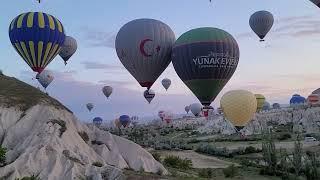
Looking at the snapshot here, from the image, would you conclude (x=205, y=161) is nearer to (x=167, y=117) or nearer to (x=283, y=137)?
(x=283, y=137)

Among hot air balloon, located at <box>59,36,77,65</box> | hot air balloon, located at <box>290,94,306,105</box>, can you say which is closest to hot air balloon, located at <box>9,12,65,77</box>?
hot air balloon, located at <box>59,36,77,65</box>

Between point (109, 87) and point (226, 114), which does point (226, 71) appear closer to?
point (226, 114)

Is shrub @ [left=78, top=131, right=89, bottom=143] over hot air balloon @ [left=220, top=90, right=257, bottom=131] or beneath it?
beneath

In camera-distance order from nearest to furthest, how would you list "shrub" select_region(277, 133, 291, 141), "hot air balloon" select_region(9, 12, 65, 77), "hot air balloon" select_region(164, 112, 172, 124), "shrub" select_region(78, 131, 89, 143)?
1. "hot air balloon" select_region(9, 12, 65, 77)
2. "shrub" select_region(78, 131, 89, 143)
3. "shrub" select_region(277, 133, 291, 141)
4. "hot air balloon" select_region(164, 112, 172, 124)

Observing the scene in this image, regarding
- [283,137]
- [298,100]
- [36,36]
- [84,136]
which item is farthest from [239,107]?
[298,100]

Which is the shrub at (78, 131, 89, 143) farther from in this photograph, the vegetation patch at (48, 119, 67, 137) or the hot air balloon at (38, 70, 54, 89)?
the hot air balloon at (38, 70, 54, 89)

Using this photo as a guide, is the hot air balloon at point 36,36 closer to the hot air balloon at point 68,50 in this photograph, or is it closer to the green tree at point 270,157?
the hot air balloon at point 68,50
